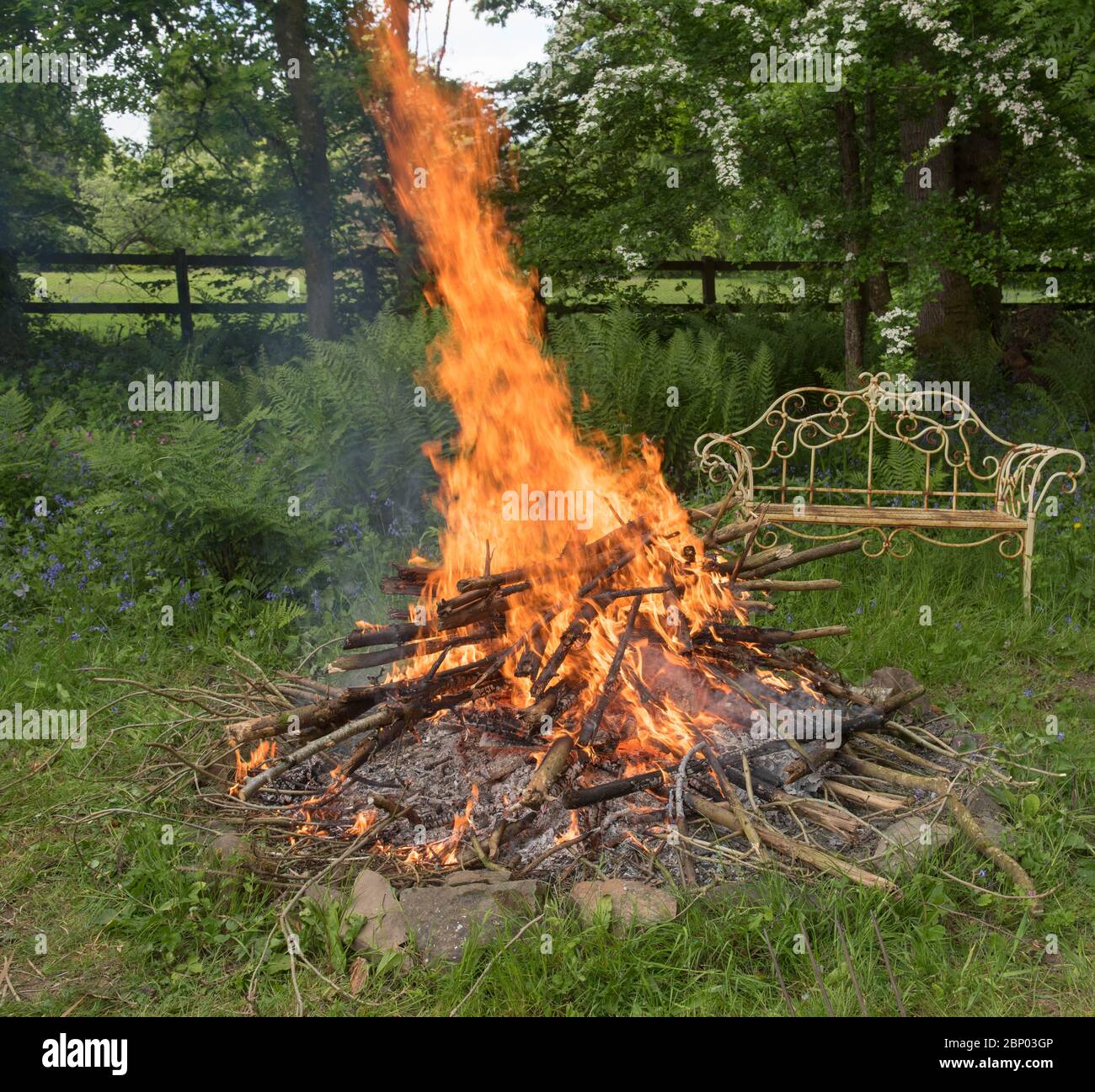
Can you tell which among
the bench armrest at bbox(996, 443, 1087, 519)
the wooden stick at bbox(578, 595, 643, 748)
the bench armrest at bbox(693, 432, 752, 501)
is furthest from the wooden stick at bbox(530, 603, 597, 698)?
the bench armrest at bbox(996, 443, 1087, 519)

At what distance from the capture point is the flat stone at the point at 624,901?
3.28 m

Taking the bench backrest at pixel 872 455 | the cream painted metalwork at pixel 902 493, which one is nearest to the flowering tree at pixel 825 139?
the bench backrest at pixel 872 455

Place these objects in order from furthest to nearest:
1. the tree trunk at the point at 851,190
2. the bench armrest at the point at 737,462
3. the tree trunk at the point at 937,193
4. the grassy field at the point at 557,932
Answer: the tree trunk at the point at 937,193 → the tree trunk at the point at 851,190 → the bench armrest at the point at 737,462 → the grassy field at the point at 557,932

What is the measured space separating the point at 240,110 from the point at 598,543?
8626mm

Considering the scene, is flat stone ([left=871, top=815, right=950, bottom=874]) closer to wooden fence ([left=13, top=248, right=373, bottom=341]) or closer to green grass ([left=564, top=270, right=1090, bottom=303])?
green grass ([left=564, top=270, right=1090, bottom=303])

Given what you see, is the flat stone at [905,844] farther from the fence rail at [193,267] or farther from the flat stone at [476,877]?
the fence rail at [193,267]

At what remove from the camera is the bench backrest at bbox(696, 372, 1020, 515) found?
6.86 metres

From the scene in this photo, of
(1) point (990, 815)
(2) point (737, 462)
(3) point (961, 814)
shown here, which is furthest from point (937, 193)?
(3) point (961, 814)

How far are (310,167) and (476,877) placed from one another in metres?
9.39

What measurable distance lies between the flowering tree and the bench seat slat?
138 centimetres

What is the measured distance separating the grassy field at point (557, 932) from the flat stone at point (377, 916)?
8cm
